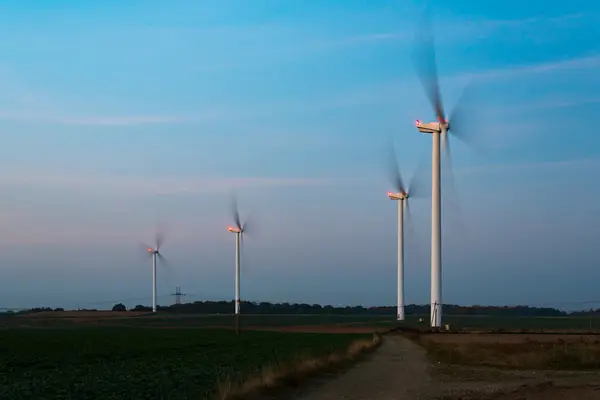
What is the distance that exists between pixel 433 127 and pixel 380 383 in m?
54.4

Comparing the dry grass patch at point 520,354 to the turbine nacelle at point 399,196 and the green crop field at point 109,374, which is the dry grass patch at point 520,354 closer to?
the green crop field at point 109,374

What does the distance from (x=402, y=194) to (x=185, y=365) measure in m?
70.5

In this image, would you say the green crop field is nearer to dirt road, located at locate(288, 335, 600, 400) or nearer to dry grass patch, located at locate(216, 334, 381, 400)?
dry grass patch, located at locate(216, 334, 381, 400)

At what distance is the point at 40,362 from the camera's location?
59281 millimetres

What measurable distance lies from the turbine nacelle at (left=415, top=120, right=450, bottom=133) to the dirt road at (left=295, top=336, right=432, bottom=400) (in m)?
39.0

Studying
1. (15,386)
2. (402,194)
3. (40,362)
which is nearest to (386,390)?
(15,386)

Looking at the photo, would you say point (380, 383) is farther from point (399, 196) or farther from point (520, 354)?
point (399, 196)

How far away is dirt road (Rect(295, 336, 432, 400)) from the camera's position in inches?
1132

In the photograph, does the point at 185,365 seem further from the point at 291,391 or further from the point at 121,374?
the point at 291,391

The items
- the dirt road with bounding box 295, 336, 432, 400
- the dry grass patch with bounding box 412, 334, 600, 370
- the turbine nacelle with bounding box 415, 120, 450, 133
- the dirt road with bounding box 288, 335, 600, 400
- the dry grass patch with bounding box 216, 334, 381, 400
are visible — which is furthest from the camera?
the turbine nacelle with bounding box 415, 120, 450, 133

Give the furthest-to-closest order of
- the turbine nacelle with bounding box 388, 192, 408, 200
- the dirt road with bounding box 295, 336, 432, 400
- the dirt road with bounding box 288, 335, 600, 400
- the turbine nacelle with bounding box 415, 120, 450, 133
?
the turbine nacelle with bounding box 388, 192, 408, 200 < the turbine nacelle with bounding box 415, 120, 450, 133 < the dirt road with bounding box 295, 336, 432, 400 < the dirt road with bounding box 288, 335, 600, 400

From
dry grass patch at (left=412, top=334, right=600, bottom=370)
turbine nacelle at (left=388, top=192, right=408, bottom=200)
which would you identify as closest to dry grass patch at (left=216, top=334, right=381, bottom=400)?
dry grass patch at (left=412, top=334, right=600, bottom=370)

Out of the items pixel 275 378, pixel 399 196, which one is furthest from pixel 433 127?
pixel 275 378

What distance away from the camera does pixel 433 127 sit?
281 ft
